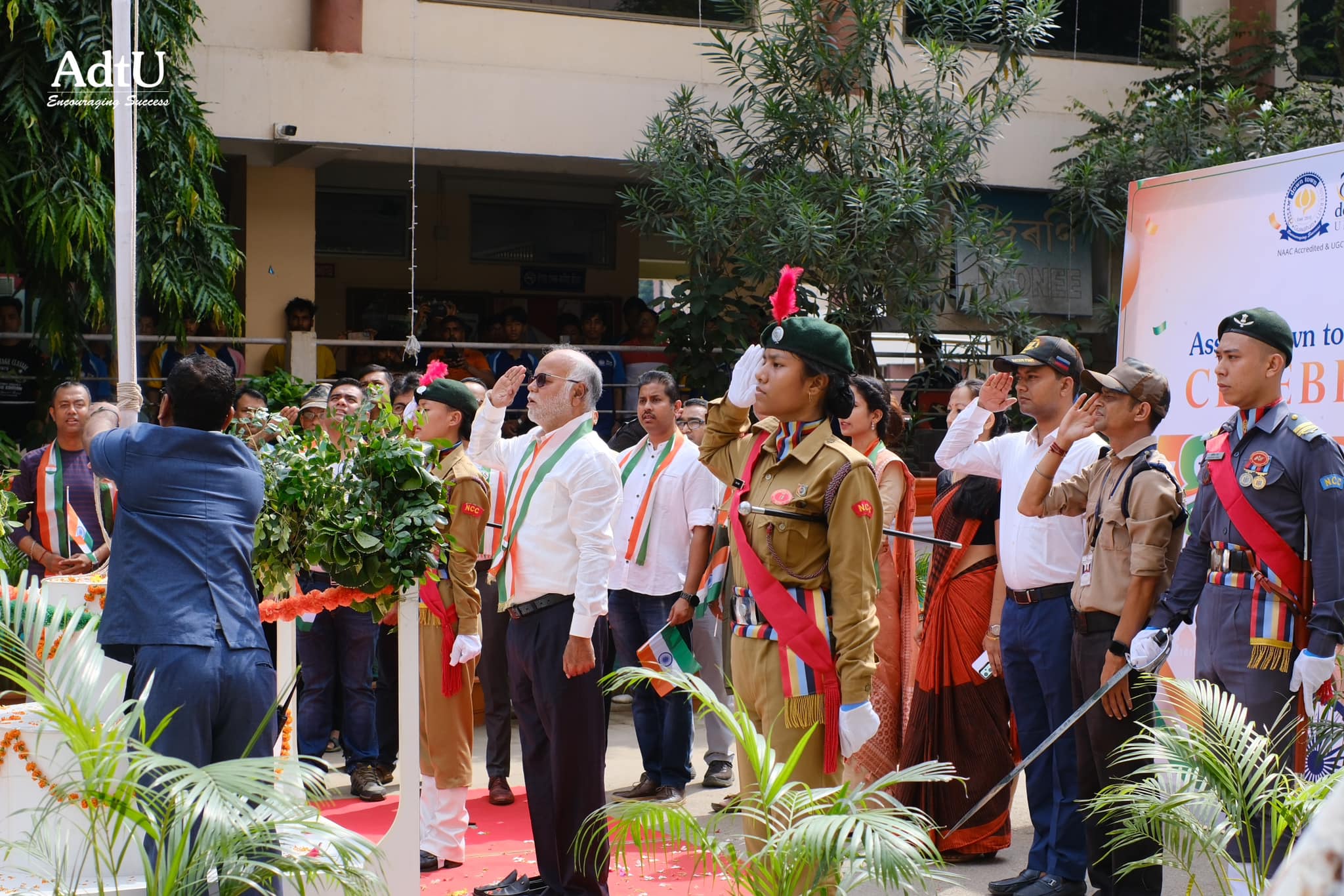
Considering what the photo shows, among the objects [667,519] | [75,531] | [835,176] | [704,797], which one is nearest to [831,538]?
[667,519]

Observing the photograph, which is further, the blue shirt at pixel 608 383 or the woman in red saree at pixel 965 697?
the blue shirt at pixel 608 383

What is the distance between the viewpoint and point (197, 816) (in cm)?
308

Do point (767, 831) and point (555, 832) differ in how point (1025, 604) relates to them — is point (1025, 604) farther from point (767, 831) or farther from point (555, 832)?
point (767, 831)

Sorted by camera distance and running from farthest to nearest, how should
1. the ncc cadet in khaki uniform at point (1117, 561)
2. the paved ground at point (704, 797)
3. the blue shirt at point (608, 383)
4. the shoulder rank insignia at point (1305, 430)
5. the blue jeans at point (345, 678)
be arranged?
the blue shirt at point (608, 383) → the blue jeans at point (345, 678) → the paved ground at point (704, 797) → the ncc cadet in khaki uniform at point (1117, 561) → the shoulder rank insignia at point (1305, 430)

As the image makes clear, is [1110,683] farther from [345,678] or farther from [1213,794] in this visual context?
[345,678]

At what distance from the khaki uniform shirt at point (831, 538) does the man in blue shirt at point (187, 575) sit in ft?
4.98

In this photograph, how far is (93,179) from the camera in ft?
31.3

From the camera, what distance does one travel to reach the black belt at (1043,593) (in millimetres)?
5461

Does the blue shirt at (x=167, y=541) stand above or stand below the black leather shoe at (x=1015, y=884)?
above

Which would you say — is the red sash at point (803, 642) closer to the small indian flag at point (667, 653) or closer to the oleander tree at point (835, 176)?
the small indian flag at point (667, 653)

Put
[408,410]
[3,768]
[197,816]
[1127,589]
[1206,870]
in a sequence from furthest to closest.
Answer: [408,410] → [1206,870] → [1127,589] → [3,768] → [197,816]

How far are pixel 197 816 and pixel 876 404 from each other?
13.4 feet

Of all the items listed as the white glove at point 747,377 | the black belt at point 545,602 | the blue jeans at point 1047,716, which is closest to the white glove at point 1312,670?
the blue jeans at point 1047,716

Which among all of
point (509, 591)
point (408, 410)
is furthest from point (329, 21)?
point (509, 591)
